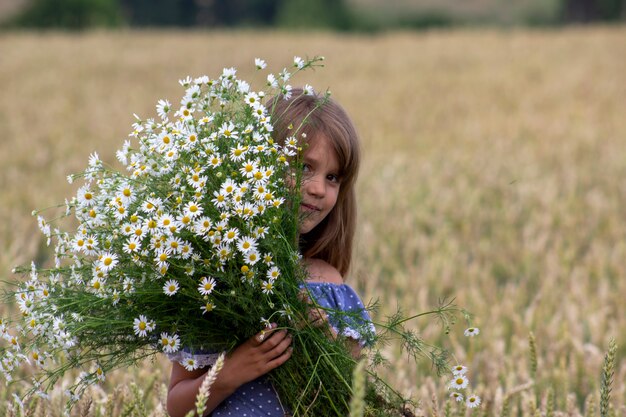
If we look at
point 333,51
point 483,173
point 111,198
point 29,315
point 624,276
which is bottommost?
point 333,51

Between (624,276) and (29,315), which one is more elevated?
(29,315)

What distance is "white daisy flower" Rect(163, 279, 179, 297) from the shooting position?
2065 mm

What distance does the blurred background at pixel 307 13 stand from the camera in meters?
38.1

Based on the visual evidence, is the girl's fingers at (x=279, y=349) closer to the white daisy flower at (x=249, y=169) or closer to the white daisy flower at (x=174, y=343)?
the white daisy flower at (x=174, y=343)

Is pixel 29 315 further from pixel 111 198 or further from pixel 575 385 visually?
pixel 575 385

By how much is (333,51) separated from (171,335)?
67.8ft

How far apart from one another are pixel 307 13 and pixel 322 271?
3872 centimetres

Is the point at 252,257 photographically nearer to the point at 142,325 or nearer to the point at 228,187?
the point at 228,187

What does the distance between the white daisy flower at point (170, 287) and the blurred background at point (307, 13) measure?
120 ft

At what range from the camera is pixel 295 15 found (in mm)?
40344

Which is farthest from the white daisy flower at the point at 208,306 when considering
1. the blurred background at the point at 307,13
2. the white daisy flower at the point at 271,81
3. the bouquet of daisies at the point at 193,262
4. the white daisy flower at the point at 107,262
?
the blurred background at the point at 307,13

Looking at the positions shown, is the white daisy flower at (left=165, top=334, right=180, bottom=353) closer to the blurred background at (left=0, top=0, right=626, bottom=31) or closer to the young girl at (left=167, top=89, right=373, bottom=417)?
the young girl at (left=167, top=89, right=373, bottom=417)

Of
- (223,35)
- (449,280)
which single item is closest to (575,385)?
(449,280)

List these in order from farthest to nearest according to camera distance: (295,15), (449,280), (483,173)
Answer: (295,15)
(483,173)
(449,280)
